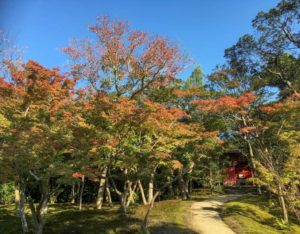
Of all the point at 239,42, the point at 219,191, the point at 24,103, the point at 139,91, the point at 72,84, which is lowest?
the point at 219,191

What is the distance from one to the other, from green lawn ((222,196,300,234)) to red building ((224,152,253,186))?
11068mm

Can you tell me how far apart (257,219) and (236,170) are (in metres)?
18.2

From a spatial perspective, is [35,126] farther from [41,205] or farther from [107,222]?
[107,222]

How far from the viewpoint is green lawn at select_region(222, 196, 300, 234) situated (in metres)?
11.1

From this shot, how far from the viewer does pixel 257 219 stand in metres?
12.7

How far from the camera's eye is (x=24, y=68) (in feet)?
38.2

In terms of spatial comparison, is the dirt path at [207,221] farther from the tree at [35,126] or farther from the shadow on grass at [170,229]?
the tree at [35,126]

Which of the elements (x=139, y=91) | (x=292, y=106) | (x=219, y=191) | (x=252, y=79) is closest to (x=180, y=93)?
(x=139, y=91)

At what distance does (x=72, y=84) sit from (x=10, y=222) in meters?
6.90

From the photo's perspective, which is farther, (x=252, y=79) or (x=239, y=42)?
(x=239, y=42)

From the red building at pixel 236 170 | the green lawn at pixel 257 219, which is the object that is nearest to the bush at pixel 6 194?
the green lawn at pixel 257 219

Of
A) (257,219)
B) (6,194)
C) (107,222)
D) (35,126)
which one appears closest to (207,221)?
(257,219)

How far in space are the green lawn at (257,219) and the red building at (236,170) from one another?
11.1 meters

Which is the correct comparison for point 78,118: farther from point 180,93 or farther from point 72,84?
point 180,93
